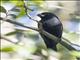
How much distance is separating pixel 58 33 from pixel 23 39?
0.12m

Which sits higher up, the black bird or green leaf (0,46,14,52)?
the black bird

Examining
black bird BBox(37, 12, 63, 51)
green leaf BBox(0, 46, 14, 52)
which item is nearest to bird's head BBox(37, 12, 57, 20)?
black bird BBox(37, 12, 63, 51)

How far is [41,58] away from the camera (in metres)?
0.70

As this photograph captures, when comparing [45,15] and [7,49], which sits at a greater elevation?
[45,15]

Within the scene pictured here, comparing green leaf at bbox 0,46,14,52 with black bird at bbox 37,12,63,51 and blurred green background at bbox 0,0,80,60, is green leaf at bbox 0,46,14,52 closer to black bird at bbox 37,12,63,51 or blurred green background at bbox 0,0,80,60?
blurred green background at bbox 0,0,80,60

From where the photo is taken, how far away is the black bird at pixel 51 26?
0.72 m

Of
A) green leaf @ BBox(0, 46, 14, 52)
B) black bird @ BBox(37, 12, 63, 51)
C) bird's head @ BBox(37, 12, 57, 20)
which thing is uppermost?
bird's head @ BBox(37, 12, 57, 20)

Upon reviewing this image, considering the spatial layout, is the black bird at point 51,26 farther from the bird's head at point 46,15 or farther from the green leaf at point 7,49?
the green leaf at point 7,49

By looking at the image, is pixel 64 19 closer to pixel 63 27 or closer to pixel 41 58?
pixel 63 27

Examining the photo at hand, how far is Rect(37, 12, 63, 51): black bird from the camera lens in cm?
72

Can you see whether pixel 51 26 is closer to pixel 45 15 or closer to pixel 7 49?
pixel 45 15

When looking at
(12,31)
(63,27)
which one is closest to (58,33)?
(63,27)

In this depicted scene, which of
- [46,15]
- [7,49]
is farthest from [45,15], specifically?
[7,49]

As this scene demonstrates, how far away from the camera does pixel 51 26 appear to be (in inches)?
29.7
